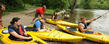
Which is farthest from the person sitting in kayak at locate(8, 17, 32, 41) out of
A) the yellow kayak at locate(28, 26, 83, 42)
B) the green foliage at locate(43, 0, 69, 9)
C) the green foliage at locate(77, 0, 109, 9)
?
the green foliage at locate(77, 0, 109, 9)

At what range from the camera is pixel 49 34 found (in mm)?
5273

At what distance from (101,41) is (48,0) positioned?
14.6m

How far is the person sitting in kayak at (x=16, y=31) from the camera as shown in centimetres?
366

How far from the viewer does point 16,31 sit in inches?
154

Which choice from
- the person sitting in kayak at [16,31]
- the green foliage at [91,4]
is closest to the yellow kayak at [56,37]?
the person sitting in kayak at [16,31]

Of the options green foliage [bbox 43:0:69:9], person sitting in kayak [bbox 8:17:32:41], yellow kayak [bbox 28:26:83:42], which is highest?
green foliage [bbox 43:0:69:9]

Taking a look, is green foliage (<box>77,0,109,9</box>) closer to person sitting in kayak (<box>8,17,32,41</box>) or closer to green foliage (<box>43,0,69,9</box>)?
green foliage (<box>43,0,69,9</box>)

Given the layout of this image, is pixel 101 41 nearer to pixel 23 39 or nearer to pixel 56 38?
pixel 56 38

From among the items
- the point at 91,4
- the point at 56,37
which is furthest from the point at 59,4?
the point at 91,4

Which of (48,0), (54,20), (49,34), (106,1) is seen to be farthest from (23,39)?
(106,1)

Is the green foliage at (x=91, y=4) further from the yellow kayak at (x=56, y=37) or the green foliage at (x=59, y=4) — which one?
the yellow kayak at (x=56, y=37)

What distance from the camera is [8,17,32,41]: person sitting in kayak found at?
144 inches

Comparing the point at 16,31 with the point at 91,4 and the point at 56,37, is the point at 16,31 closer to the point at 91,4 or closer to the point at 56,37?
the point at 56,37

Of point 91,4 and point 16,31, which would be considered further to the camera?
point 91,4
